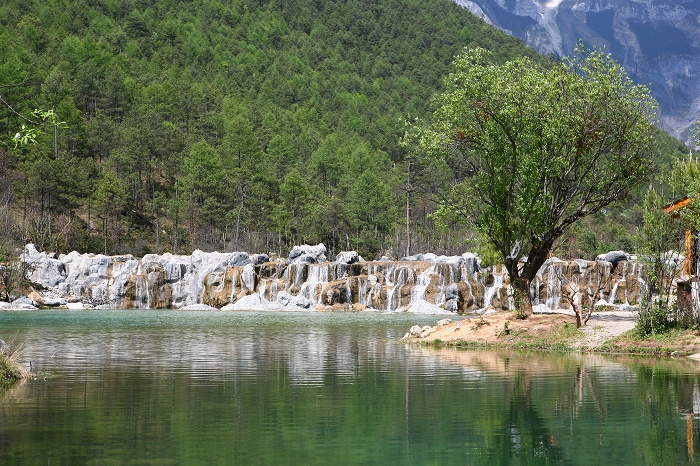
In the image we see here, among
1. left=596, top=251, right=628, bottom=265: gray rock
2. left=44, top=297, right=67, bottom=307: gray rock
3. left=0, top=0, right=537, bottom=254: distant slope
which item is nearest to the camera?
left=596, top=251, right=628, bottom=265: gray rock

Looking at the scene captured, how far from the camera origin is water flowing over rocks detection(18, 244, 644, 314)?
209ft

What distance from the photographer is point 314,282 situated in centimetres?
7319

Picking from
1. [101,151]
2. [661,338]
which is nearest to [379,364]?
[661,338]

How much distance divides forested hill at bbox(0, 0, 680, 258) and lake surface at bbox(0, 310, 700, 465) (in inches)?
2024

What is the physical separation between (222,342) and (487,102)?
13668 mm

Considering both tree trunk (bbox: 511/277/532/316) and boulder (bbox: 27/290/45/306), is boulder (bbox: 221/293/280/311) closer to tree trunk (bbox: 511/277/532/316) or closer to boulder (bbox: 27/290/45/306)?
boulder (bbox: 27/290/45/306)

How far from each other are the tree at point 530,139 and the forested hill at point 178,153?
47442 mm

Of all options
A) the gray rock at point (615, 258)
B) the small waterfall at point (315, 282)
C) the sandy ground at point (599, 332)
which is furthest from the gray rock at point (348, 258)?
the sandy ground at point (599, 332)

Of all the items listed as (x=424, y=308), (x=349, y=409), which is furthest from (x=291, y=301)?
(x=349, y=409)

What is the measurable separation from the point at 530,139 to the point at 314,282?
138 feet

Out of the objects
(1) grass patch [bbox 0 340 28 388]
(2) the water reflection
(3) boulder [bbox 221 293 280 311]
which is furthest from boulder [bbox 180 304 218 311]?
(1) grass patch [bbox 0 340 28 388]

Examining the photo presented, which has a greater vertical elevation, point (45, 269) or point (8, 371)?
point (45, 269)

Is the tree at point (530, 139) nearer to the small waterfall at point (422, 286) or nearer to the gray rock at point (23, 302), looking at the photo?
the small waterfall at point (422, 286)

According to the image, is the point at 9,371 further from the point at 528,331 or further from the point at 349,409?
the point at 528,331
